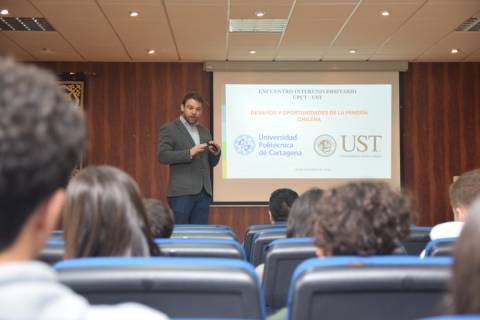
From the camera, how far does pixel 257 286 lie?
1.35 metres

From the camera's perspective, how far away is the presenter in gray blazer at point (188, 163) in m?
5.76

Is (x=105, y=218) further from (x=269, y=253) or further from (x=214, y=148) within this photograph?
(x=214, y=148)

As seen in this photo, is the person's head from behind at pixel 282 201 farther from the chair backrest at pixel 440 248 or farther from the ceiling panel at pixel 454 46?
the ceiling panel at pixel 454 46

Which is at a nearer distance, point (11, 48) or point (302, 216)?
point (302, 216)

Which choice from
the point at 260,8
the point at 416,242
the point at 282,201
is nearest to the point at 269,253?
the point at 416,242

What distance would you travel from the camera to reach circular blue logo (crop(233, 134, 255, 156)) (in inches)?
365

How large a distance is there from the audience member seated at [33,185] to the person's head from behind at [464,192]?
259cm

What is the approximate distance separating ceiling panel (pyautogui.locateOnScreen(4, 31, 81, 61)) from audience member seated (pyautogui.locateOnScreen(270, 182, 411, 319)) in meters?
6.70

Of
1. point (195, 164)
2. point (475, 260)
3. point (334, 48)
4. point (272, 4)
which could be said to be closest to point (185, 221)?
point (195, 164)

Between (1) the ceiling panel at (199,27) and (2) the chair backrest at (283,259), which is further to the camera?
(1) the ceiling panel at (199,27)

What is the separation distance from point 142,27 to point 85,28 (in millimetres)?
Result: 661

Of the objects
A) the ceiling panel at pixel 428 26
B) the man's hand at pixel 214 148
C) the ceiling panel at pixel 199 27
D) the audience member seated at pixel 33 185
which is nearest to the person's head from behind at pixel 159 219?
the audience member seated at pixel 33 185

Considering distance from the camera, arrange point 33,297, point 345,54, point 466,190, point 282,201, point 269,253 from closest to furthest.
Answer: point 33,297 < point 269,253 < point 466,190 < point 282,201 < point 345,54

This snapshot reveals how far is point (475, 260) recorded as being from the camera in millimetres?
774
